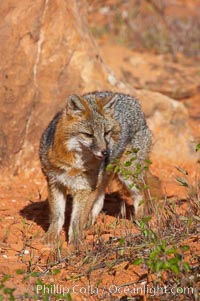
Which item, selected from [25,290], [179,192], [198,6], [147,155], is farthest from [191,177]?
[198,6]

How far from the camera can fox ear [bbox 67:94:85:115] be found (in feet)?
23.0

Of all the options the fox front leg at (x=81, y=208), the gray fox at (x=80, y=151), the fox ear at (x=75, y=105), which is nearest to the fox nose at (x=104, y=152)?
the gray fox at (x=80, y=151)

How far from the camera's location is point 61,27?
973 centimetres

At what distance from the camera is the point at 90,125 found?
23.0ft

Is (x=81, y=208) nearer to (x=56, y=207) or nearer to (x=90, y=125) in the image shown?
(x=56, y=207)

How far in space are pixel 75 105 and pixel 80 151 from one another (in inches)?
19.7

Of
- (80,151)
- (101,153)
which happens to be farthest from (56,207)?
(101,153)

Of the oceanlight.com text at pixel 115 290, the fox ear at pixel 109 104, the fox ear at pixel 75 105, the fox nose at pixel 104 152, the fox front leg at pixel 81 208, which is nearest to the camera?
the oceanlight.com text at pixel 115 290

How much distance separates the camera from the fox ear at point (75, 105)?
277 inches

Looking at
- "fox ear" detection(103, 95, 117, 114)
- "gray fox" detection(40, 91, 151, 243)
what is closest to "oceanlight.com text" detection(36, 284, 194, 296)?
"gray fox" detection(40, 91, 151, 243)

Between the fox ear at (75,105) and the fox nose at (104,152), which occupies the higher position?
the fox ear at (75,105)

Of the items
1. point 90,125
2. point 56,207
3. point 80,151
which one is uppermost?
point 90,125

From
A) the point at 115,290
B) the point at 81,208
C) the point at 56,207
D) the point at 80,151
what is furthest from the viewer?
the point at 56,207

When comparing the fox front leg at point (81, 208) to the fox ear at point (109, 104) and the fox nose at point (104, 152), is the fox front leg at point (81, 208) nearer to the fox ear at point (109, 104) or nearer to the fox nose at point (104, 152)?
the fox nose at point (104, 152)
